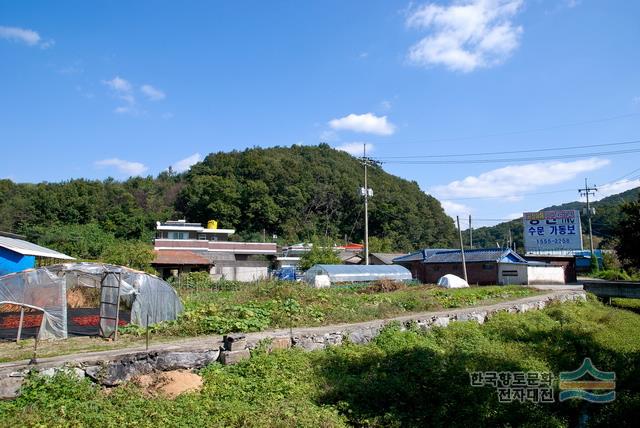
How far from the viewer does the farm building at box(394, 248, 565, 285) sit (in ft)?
115

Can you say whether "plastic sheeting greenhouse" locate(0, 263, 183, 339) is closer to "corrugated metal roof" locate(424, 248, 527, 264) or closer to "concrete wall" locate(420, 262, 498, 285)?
"concrete wall" locate(420, 262, 498, 285)

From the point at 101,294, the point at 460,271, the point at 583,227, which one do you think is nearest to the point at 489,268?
the point at 460,271

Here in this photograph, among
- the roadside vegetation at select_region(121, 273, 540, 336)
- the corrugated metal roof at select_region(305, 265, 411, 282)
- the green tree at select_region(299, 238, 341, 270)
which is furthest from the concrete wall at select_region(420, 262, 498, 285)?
the roadside vegetation at select_region(121, 273, 540, 336)

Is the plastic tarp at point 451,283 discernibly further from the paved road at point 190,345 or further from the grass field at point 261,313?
the paved road at point 190,345

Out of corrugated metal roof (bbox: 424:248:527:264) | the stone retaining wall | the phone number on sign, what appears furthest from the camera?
the phone number on sign

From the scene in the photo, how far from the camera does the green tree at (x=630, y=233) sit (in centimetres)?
1886

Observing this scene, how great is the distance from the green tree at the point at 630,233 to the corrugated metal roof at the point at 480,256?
52.0 ft

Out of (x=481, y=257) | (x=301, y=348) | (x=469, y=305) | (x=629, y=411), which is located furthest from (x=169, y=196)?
(x=629, y=411)

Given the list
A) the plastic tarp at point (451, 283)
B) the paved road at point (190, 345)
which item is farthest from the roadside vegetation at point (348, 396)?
the plastic tarp at point (451, 283)

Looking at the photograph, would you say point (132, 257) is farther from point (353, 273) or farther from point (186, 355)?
point (186, 355)

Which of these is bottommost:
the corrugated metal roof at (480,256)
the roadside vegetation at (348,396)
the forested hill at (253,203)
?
the roadside vegetation at (348,396)

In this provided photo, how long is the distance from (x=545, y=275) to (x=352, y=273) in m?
16.7

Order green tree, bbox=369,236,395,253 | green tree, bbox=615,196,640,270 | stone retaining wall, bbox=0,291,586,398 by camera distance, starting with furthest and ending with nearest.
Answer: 1. green tree, bbox=369,236,395,253
2. green tree, bbox=615,196,640,270
3. stone retaining wall, bbox=0,291,586,398

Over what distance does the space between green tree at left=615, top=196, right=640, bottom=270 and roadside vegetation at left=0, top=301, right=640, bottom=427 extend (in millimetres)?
8653
